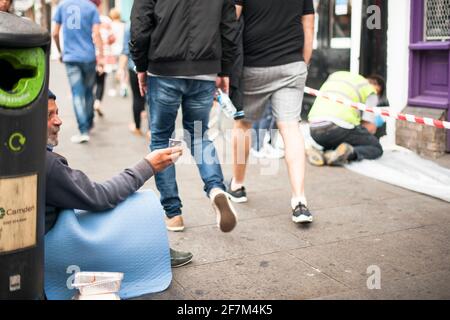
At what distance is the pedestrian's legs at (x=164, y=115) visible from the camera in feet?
13.2

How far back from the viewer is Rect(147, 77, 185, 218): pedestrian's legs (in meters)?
4.02

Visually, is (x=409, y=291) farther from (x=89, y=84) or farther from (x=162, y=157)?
(x=89, y=84)

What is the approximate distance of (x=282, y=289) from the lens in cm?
325

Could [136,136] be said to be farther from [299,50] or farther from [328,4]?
[299,50]

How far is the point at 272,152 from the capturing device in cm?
705

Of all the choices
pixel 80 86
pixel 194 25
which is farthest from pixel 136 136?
pixel 194 25

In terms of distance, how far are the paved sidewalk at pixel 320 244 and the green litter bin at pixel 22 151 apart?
79 cm

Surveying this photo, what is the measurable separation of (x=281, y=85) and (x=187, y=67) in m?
0.89

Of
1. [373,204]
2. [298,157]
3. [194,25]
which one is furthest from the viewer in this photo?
[373,204]

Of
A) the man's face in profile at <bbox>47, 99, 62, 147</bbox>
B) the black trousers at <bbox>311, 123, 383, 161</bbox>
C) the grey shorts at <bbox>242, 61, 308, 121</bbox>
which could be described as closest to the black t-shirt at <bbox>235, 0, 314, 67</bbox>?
the grey shorts at <bbox>242, 61, 308, 121</bbox>

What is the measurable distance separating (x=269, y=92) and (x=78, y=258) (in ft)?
6.98

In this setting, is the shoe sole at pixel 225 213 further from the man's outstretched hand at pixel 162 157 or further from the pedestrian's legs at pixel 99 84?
the pedestrian's legs at pixel 99 84

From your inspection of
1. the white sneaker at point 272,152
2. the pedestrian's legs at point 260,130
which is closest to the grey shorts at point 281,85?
the white sneaker at point 272,152

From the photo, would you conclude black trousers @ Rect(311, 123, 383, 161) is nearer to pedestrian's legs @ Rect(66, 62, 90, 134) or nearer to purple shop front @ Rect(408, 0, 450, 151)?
purple shop front @ Rect(408, 0, 450, 151)
